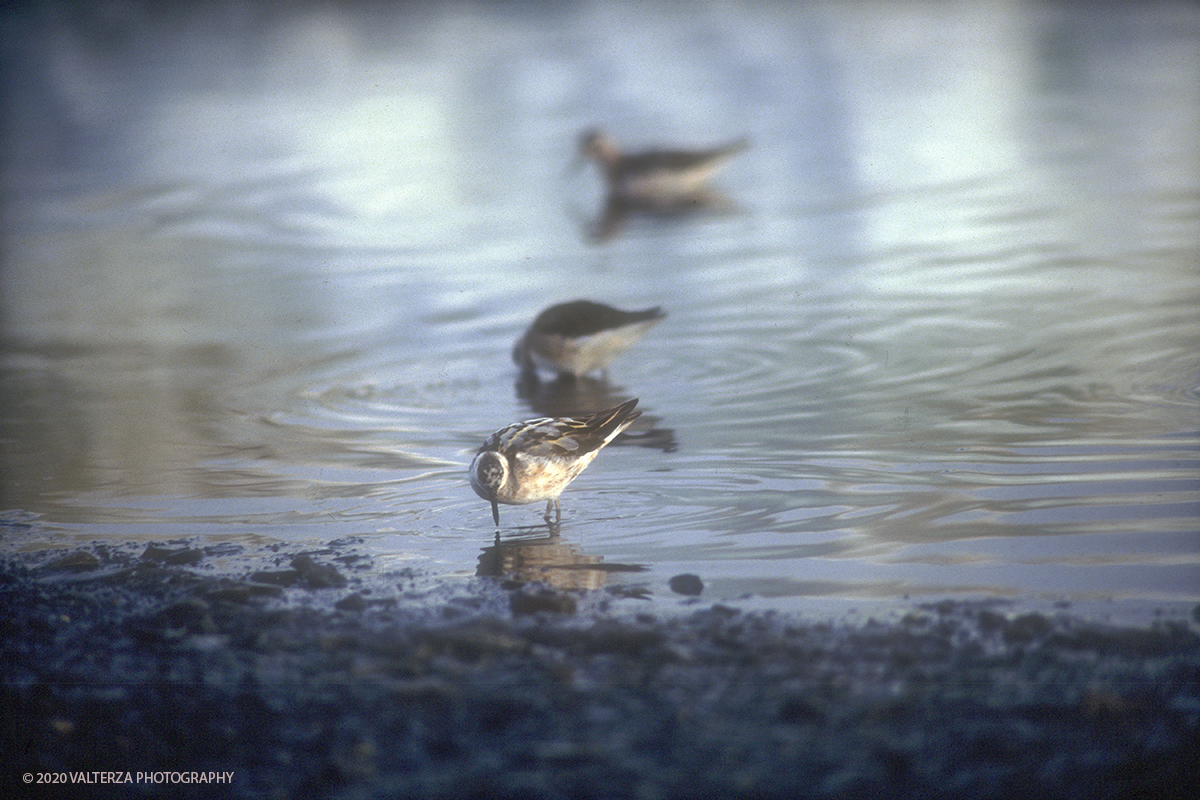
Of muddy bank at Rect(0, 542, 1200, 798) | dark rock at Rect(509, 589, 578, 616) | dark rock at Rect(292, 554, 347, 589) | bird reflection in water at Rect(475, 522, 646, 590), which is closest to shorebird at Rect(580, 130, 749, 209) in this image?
bird reflection in water at Rect(475, 522, 646, 590)

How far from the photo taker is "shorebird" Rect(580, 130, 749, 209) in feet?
59.6

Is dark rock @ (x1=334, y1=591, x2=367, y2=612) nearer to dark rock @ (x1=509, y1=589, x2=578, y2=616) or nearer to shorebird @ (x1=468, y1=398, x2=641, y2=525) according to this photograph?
dark rock @ (x1=509, y1=589, x2=578, y2=616)

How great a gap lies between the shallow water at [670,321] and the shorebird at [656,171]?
1.89 feet

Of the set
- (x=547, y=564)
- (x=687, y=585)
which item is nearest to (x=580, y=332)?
(x=547, y=564)

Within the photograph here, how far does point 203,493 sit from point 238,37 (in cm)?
3436

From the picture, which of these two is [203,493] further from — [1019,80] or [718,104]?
[1019,80]

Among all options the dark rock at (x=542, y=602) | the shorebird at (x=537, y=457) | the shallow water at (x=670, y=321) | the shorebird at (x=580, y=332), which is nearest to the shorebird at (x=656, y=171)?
the shallow water at (x=670, y=321)

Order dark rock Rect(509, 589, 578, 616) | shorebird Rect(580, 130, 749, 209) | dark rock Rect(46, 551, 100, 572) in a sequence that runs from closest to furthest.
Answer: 1. dark rock Rect(509, 589, 578, 616)
2. dark rock Rect(46, 551, 100, 572)
3. shorebird Rect(580, 130, 749, 209)

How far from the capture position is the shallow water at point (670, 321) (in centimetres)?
675

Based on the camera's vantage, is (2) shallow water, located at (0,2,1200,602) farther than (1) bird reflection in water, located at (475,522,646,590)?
Yes

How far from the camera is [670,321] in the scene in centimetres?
1145

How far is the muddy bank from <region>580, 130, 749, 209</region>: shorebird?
1299 cm

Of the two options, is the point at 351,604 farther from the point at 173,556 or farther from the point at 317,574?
the point at 173,556

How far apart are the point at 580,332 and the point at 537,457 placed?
335cm
